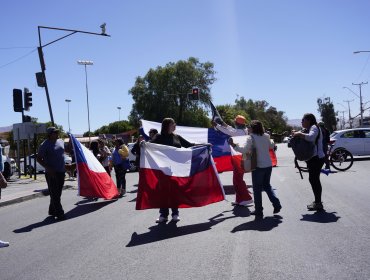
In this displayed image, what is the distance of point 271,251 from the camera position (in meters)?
5.63

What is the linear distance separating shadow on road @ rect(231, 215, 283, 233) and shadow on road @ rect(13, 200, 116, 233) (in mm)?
3924

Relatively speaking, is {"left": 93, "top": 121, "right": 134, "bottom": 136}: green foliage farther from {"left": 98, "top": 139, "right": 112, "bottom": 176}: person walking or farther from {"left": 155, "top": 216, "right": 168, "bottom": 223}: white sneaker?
{"left": 155, "top": 216, "right": 168, "bottom": 223}: white sneaker

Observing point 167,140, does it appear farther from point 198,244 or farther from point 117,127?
point 117,127

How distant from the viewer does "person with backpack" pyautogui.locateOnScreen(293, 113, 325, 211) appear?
8.21 m

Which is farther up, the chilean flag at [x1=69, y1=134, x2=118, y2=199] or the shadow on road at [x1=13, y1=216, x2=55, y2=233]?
the chilean flag at [x1=69, y1=134, x2=118, y2=199]

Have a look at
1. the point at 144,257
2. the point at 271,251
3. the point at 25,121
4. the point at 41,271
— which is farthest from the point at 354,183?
the point at 25,121

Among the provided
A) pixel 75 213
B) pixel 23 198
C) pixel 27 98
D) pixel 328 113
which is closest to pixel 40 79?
pixel 27 98

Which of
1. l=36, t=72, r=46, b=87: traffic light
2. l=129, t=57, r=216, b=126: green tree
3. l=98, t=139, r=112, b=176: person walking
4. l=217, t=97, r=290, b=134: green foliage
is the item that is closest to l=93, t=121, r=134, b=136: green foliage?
l=217, t=97, r=290, b=134: green foliage

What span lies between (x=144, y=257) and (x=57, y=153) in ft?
13.4

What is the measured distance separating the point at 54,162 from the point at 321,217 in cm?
521

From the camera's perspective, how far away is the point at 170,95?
69.0m

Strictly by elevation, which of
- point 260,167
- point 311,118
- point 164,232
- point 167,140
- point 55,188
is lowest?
point 164,232

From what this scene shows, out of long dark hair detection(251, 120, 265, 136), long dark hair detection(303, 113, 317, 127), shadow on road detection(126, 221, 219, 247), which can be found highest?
long dark hair detection(303, 113, 317, 127)

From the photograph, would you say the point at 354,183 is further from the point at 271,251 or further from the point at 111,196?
the point at 271,251
